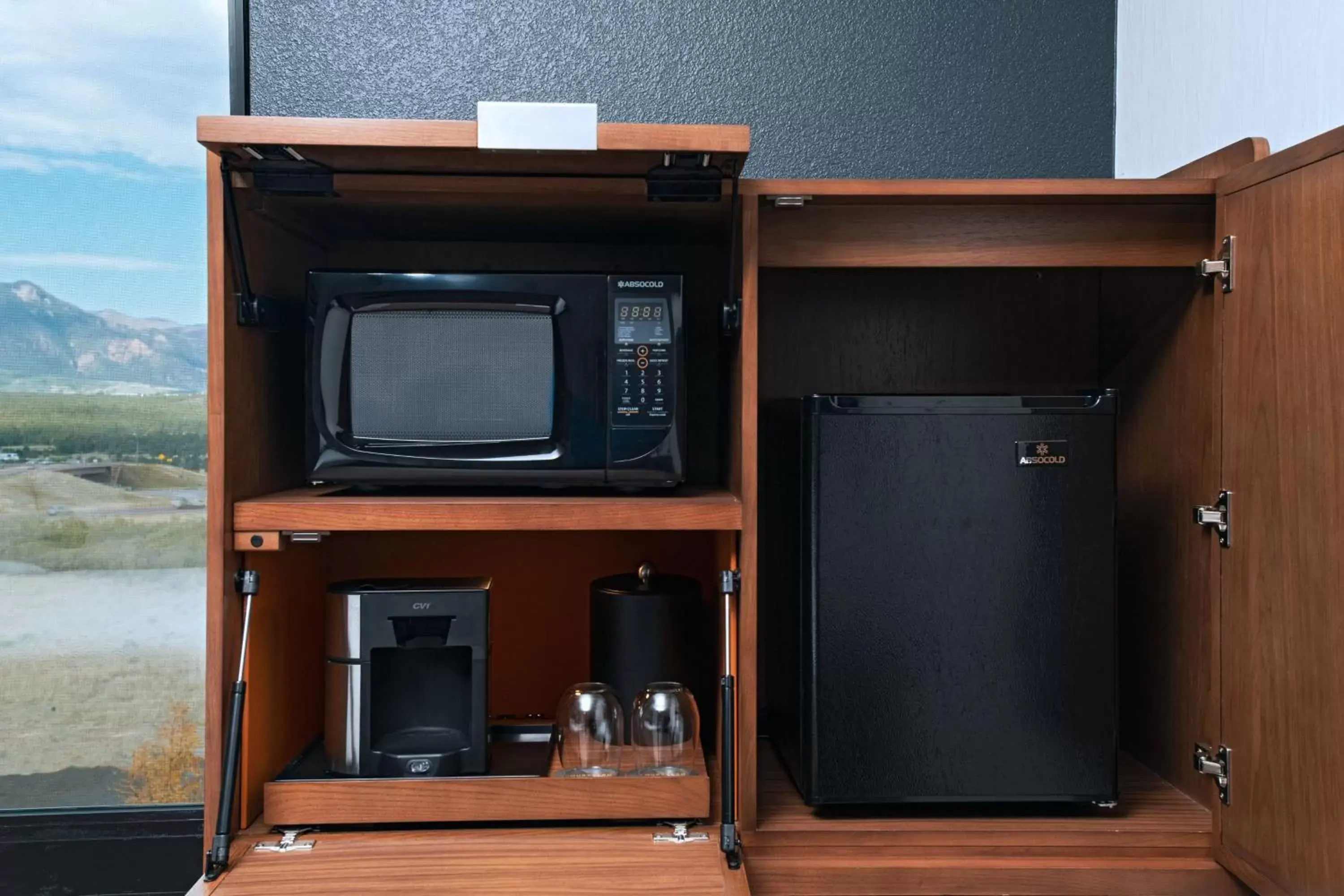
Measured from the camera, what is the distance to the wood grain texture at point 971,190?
3.85 feet

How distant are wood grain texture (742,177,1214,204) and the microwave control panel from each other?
0.60ft

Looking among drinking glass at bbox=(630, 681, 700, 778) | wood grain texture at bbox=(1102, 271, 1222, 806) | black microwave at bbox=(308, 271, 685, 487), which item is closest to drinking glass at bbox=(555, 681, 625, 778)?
drinking glass at bbox=(630, 681, 700, 778)

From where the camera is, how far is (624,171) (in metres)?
1.15

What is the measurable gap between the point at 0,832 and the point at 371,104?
51.3 inches

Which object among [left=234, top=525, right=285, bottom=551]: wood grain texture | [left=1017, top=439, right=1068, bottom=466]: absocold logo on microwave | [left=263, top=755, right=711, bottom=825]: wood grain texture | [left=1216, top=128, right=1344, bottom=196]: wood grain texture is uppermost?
[left=1216, top=128, right=1344, bottom=196]: wood grain texture

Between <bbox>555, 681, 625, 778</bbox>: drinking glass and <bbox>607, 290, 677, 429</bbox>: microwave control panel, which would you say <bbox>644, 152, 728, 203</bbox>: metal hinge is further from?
<bbox>555, 681, 625, 778</bbox>: drinking glass

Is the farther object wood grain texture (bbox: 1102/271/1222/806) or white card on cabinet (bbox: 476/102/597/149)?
wood grain texture (bbox: 1102/271/1222/806)

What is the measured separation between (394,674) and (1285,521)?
104 centimetres

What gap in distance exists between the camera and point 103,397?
160 centimetres

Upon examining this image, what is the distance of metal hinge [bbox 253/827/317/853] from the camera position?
1.11m

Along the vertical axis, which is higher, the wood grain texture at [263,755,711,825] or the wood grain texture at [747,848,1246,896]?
the wood grain texture at [263,755,711,825]

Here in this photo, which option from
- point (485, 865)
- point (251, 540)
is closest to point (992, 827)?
point (485, 865)

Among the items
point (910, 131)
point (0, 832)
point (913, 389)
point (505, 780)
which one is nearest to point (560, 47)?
point (910, 131)

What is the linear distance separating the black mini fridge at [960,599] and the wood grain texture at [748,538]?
0.24ft
